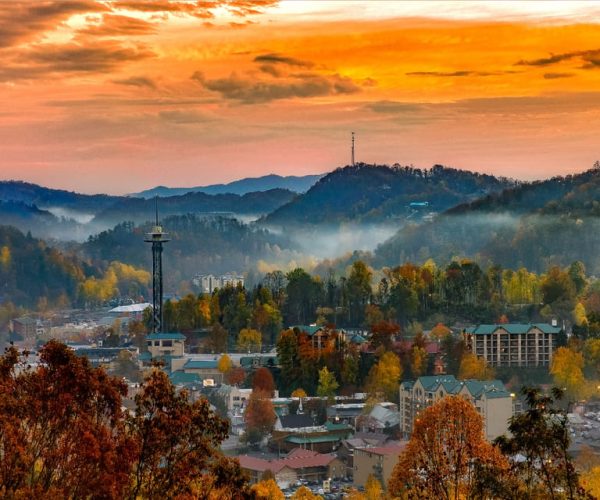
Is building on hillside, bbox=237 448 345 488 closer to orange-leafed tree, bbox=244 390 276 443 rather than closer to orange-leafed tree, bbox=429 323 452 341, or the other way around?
orange-leafed tree, bbox=244 390 276 443

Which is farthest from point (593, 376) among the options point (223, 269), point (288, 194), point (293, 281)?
point (288, 194)

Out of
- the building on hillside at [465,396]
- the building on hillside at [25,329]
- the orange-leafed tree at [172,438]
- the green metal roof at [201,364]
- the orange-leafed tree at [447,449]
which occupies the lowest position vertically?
the building on hillside at [25,329]

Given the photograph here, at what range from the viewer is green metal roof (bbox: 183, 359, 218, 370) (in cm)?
4616

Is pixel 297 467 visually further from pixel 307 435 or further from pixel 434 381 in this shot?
pixel 434 381

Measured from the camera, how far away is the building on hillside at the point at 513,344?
4312cm

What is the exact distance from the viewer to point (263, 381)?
42188mm

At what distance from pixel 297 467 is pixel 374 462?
6.11 ft

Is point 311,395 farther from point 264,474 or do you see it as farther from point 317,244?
point 317,244

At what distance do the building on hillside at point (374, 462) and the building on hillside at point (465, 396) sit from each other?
8.24 ft

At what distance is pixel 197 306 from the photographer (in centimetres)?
5234

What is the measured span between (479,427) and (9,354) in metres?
9.55

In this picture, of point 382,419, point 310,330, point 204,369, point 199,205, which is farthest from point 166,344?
point 199,205

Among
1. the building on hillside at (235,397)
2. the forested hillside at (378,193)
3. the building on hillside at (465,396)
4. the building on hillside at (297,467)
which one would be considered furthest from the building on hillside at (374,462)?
the forested hillside at (378,193)

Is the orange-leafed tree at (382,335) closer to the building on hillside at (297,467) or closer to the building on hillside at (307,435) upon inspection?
the building on hillside at (307,435)
